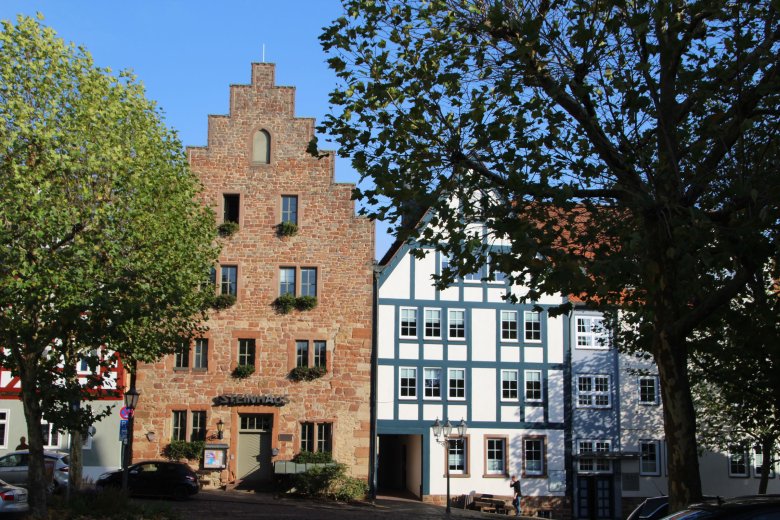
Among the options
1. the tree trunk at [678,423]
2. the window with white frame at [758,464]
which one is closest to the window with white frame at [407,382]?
the window with white frame at [758,464]

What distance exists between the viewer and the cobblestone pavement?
25625mm

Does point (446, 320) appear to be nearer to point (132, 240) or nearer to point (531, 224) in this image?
point (132, 240)

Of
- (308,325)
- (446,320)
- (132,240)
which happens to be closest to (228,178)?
(308,325)

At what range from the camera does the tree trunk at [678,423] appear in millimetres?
11930

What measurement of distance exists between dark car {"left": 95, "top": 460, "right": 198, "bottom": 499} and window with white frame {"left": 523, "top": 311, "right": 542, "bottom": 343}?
14.4 m

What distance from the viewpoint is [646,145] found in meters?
13.3

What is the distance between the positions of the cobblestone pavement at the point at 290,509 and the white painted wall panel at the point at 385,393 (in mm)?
3209

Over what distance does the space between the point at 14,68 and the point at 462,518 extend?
61.8 ft

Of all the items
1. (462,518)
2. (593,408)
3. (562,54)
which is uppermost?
(562,54)

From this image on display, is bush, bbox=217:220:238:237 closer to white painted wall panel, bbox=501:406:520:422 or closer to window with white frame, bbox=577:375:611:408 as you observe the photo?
white painted wall panel, bbox=501:406:520:422

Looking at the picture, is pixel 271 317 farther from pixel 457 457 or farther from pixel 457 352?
pixel 457 457

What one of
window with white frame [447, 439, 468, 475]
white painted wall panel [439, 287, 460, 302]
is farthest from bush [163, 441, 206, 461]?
white painted wall panel [439, 287, 460, 302]

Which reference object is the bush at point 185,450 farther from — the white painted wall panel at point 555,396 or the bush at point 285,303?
the white painted wall panel at point 555,396

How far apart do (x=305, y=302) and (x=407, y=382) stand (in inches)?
195
